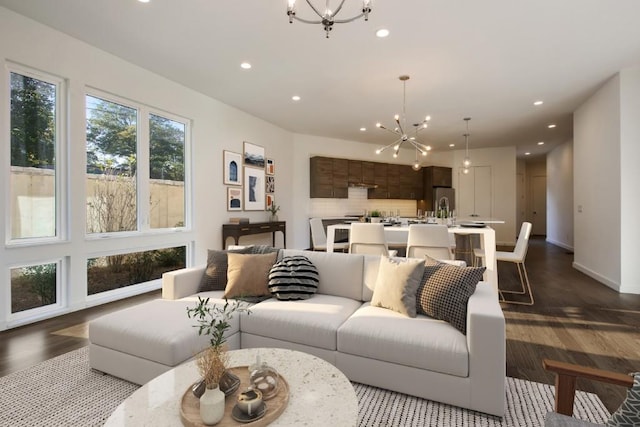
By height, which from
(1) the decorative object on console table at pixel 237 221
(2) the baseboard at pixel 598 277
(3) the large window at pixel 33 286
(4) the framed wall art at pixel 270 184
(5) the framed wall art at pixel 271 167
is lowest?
(2) the baseboard at pixel 598 277

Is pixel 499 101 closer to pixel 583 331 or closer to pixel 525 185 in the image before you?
pixel 583 331

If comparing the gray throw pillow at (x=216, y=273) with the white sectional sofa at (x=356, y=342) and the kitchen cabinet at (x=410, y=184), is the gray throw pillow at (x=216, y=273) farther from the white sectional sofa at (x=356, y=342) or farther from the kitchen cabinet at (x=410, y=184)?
the kitchen cabinet at (x=410, y=184)

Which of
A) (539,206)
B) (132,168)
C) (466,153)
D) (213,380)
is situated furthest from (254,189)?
(539,206)

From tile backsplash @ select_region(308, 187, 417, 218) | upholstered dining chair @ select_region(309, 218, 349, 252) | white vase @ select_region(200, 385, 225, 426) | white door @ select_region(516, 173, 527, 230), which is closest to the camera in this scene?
white vase @ select_region(200, 385, 225, 426)

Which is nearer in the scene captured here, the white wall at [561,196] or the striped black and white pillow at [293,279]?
the striped black and white pillow at [293,279]

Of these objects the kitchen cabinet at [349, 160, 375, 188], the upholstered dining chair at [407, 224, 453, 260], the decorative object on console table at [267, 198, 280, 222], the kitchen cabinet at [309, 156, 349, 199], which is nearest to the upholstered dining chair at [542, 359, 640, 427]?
the upholstered dining chair at [407, 224, 453, 260]

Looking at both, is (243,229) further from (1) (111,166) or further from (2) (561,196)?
(2) (561,196)

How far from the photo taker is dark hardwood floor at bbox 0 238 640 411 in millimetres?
2428

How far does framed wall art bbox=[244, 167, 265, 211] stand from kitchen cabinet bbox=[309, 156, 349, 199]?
1623mm

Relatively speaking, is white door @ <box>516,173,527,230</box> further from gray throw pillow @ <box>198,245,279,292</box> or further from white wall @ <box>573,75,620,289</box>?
gray throw pillow @ <box>198,245,279,292</box>

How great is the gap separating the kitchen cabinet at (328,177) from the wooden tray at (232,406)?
21.9ft

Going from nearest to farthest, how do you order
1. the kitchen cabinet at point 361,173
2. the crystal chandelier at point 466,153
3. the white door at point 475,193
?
the crystal chandelier at point 466,153, the kitchen cabinet at point 361,173, the white door at point 475,193

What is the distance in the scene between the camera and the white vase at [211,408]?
3.87 ft

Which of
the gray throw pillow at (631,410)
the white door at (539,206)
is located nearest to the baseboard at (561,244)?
the white door at (539,206)
